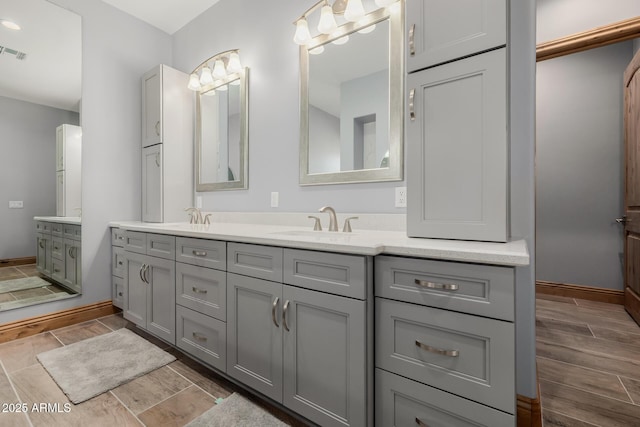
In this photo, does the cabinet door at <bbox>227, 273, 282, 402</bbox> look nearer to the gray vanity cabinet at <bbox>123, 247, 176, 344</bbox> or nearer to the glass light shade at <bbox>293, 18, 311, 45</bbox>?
the gray vanity cabinet at <bbox>123, 247, 176, 344</bbox>

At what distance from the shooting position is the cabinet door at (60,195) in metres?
2.46

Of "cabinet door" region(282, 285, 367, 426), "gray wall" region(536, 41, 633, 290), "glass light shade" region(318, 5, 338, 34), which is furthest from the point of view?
"gray wall" region(536, 41, 633, 290)

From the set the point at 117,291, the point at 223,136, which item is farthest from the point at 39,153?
the point at 223,136

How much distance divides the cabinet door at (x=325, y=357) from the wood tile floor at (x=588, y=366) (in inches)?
38.0

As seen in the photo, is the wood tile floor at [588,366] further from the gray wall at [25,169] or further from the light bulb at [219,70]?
the gray wall at [25,169]

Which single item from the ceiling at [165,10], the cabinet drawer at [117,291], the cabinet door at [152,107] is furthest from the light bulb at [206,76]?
the cabinet drawer at [117,291]

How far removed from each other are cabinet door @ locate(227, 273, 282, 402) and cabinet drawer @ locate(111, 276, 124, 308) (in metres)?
1.65

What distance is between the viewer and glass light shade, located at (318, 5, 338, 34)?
6.00 feet

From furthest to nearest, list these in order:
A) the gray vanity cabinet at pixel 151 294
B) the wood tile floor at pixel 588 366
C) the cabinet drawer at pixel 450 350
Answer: the gray vanity cabinet at pixel 151 294 → the wood tile floor at pixel 588 366 → the cabinet drawer at pixel 450 350

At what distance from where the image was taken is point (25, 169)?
2305 millimetres

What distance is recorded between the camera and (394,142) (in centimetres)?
169

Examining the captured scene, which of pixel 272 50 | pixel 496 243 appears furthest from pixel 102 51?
pixel 496 243

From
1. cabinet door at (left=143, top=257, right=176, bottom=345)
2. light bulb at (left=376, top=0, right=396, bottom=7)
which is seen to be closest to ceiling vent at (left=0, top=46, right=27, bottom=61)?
cabinet door at (left=143, top=257, right=176, bottom=345)

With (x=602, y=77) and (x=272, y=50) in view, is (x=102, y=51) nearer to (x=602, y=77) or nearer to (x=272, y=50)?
(x=272, y=50)
